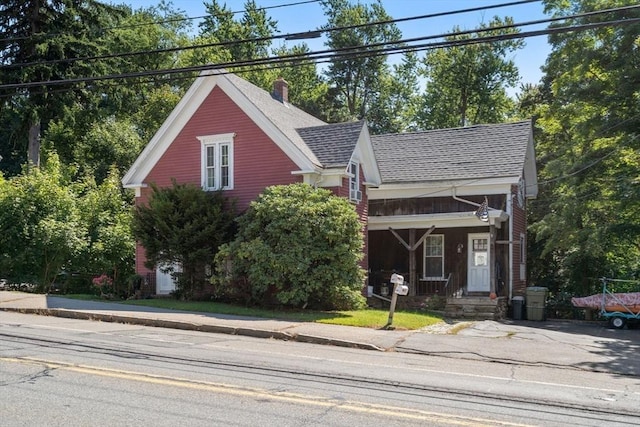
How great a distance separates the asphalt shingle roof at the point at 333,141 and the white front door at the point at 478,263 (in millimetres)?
6408

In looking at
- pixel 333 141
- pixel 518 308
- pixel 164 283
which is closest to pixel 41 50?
pixel 164 283

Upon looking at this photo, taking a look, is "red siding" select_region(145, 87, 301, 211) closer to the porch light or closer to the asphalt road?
the porch light

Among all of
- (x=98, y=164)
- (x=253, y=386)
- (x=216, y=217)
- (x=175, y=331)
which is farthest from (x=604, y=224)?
(x=98, y=164)

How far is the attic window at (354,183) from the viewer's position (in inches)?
855

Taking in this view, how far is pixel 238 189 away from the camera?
21266mm

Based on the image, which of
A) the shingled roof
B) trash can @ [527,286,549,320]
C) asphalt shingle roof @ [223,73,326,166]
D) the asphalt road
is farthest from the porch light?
the asphalt road

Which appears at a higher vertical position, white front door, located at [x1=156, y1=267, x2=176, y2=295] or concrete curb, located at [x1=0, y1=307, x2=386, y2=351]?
white front door, located at [x1=156, y1=267, x2=176, y2=295]

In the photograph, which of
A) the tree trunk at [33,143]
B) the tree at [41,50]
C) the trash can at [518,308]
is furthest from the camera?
the tree trunk at [33,143]

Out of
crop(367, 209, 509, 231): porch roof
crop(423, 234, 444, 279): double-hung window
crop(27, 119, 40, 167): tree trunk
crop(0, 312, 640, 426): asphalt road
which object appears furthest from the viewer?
crop(27, 119, 40, 167): tree trunk

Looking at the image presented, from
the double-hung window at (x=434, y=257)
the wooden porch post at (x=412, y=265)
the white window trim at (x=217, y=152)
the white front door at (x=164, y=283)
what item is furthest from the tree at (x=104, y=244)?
the double-hung window at (x=434, y=257)

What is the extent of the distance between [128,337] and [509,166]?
15997 millimetres

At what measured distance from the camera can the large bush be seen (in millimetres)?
17078

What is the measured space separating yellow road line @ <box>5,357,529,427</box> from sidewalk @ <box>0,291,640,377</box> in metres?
5.35

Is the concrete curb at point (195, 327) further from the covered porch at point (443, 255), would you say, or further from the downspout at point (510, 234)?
the downspout at point (510, 234)
